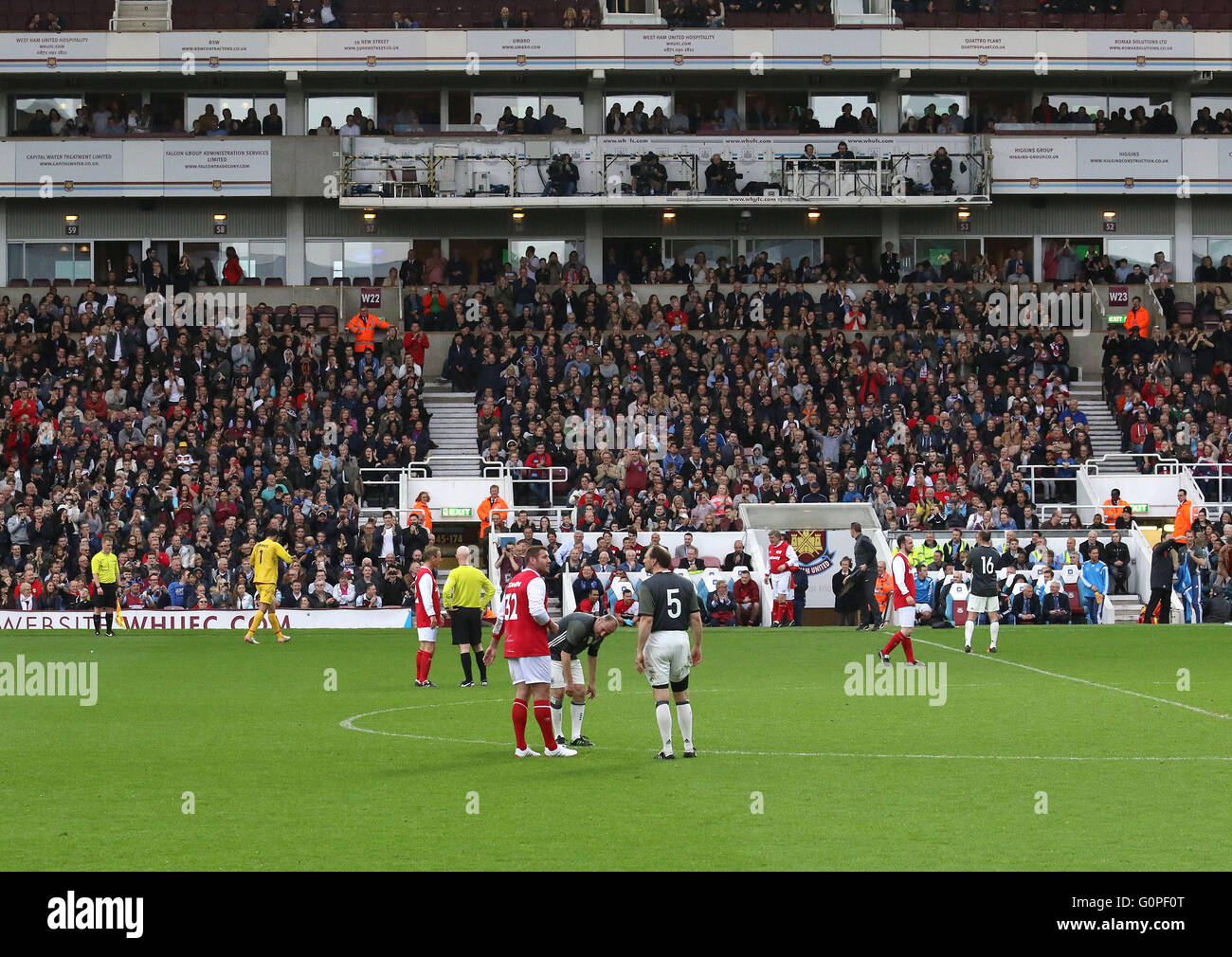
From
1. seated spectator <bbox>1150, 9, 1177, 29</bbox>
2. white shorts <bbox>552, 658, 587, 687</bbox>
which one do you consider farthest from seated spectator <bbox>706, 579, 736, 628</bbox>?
seated spectator <bbox>1150, 9, 1177, 29</bbox>

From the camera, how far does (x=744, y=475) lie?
39.0 m

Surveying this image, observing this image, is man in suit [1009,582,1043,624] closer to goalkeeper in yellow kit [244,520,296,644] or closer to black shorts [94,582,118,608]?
goalkeeper in yellow kit [244,520,296,644]

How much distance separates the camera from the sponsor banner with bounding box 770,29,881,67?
50438 millimetres

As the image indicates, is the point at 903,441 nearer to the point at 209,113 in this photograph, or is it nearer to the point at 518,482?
the point at 518,482

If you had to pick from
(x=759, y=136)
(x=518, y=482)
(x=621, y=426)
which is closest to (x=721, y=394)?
(x=621, y=426)

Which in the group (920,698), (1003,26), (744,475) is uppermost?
(1003,26)

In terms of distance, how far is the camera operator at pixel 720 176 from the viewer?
49.7 m

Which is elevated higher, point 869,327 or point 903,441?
point 869,327

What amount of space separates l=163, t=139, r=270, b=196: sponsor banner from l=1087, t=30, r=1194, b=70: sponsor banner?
24573mm

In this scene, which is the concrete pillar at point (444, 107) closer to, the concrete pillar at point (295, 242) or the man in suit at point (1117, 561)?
the concrete pillar at point (295, 242)

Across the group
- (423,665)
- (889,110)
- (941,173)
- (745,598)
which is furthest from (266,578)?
(889,110)

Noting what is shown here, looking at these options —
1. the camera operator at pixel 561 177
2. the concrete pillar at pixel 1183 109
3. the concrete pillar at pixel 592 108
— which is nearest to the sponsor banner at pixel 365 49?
the concrete pillar at pixel 592 108
